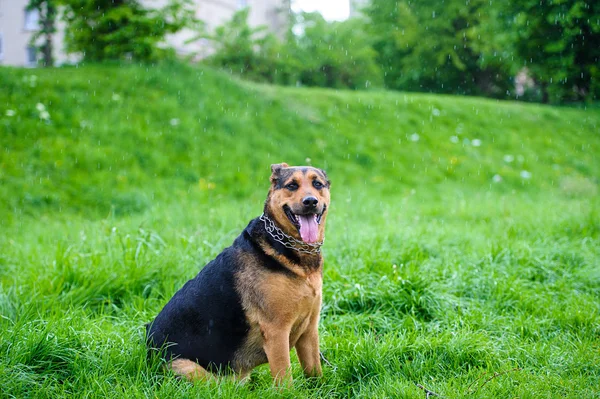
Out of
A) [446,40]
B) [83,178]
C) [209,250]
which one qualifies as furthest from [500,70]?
[209,250]

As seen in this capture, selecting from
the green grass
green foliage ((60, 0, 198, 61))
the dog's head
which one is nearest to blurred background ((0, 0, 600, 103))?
green foliage ((60, 0, 198, 61))

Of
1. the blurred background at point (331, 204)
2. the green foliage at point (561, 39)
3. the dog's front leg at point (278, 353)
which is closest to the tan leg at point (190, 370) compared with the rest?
the blurred background at point (331, 204)

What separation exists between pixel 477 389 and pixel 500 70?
87.7 feet

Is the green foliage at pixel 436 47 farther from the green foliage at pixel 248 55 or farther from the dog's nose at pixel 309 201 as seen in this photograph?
the dog's nose at pixel 309 201

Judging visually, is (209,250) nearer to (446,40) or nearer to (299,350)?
(299,350)

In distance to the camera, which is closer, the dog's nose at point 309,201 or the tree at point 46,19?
the dog's nose at point 309,201

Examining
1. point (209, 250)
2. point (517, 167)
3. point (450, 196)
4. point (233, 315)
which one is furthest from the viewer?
point (517, 167)

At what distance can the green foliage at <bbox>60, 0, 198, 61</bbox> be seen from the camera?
12883 mm

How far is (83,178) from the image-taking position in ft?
31.3

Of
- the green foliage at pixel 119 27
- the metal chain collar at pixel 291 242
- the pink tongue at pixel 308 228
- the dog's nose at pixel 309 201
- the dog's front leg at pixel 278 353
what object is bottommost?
the dog's front leg at pixel 278 353

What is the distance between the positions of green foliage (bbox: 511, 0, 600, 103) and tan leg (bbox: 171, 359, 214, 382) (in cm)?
1694

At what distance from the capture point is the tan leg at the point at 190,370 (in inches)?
122

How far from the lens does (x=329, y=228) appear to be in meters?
7.17

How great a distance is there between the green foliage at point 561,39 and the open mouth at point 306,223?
16073 millimetres
